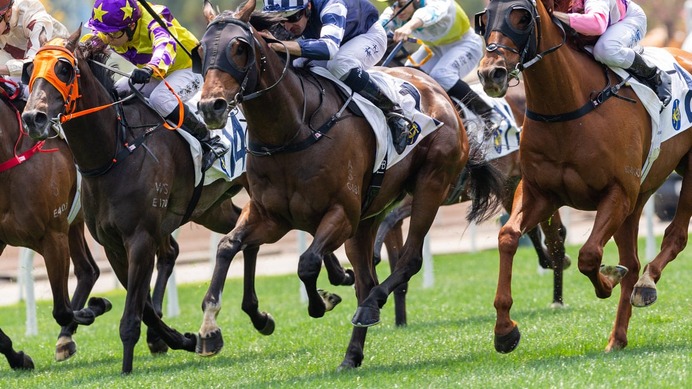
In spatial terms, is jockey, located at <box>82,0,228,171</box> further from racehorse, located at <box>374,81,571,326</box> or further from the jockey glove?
racehorse, located at <box>374,81,571,326</box>

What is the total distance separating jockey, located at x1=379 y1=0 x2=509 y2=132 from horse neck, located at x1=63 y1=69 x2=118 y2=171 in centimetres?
276

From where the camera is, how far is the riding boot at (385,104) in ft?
23.8

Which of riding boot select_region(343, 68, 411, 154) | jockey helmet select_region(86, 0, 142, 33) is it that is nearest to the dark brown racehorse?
jockey helmet select_region(86, 0, 142, 33)

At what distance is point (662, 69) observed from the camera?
7473 millimetres

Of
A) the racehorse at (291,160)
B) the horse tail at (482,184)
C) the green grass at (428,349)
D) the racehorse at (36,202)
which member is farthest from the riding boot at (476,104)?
the racehorse at (36,202)

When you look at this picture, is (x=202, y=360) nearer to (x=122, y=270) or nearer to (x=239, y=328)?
(x=122, y=270)

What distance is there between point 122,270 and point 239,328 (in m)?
2.35

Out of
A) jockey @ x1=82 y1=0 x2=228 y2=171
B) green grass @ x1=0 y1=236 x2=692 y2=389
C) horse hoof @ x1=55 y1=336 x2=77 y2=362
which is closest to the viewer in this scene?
green grass @ x1=0 y1=236 x2=692 y2=389

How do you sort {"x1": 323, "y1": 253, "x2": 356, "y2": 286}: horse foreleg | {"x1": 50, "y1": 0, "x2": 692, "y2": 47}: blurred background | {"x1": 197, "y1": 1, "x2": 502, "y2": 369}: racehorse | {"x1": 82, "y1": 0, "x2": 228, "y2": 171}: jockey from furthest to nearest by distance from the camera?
{"x1": 50, "y1": 0, "x2": 692, "y2": 47}: blurred background, {"x1": 323, "y1": 253, "x2": 356, "y2": 286}: horse foreleg, {"x1": 82, "y1": 0, "x2": 228, "y2": 171}: jockey, {"x1": 197, "y1": 1, "x2": 502, "y2": 369}: racehorse

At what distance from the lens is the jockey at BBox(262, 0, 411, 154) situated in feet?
22.4

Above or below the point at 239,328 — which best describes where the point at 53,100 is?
above

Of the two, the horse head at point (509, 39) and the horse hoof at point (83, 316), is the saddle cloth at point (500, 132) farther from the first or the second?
the horse hoof at point (83, 316)

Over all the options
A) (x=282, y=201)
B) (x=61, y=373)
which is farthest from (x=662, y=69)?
(x=61, y=373)

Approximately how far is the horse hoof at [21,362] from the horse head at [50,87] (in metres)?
1.88
